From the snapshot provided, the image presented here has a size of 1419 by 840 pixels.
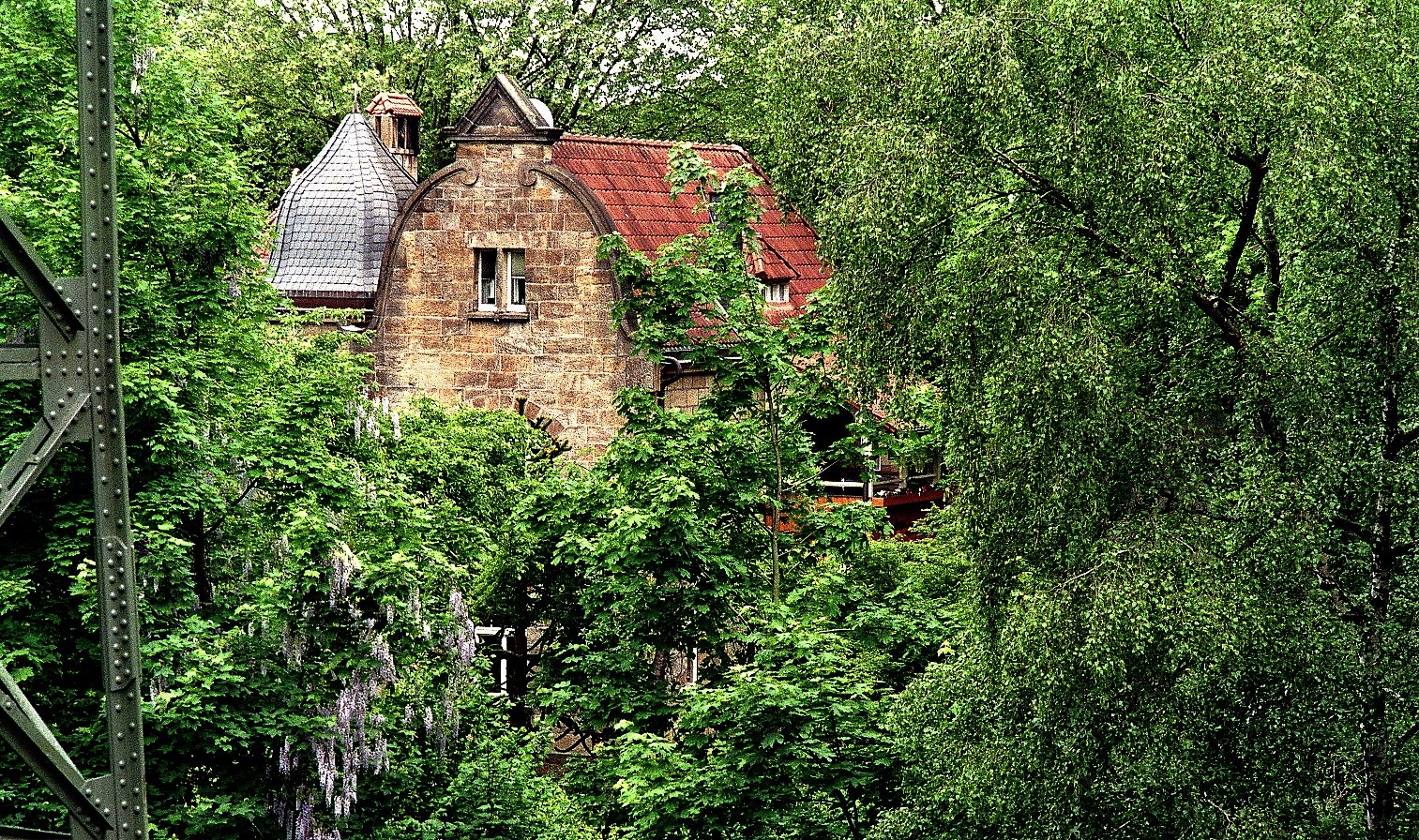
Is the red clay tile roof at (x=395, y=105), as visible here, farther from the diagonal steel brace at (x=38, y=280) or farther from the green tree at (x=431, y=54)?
the diagonal steel brace at (x=38, y=280)

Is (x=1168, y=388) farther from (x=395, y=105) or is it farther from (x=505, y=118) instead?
(x=395, y=105)

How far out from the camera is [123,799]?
20.5 feet

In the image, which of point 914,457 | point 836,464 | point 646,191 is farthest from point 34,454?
point 646,191

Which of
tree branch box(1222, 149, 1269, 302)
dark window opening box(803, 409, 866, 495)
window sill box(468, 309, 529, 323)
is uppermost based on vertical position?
tree branch box(1222, 149, 1269, 302)

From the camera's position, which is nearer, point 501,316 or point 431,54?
point 501,316

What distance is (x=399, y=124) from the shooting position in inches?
1523

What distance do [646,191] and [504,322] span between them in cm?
340

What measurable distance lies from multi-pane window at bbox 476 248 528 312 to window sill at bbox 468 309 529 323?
→ 0.24 feet

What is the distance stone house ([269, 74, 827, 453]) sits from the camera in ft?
90.7

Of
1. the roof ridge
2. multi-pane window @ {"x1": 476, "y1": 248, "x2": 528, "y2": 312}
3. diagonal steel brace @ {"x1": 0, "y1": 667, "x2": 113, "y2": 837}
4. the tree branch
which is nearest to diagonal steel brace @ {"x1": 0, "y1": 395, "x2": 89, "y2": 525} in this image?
diagonal steel brace @ {"x1": 0, "y1": 667, "x2": 113, "y2": 837}

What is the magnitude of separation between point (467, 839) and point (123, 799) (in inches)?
362

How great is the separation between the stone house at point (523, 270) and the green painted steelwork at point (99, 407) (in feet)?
66.8

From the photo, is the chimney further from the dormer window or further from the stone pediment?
the stone pediment

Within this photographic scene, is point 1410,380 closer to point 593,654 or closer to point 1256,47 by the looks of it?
point 1256,47
